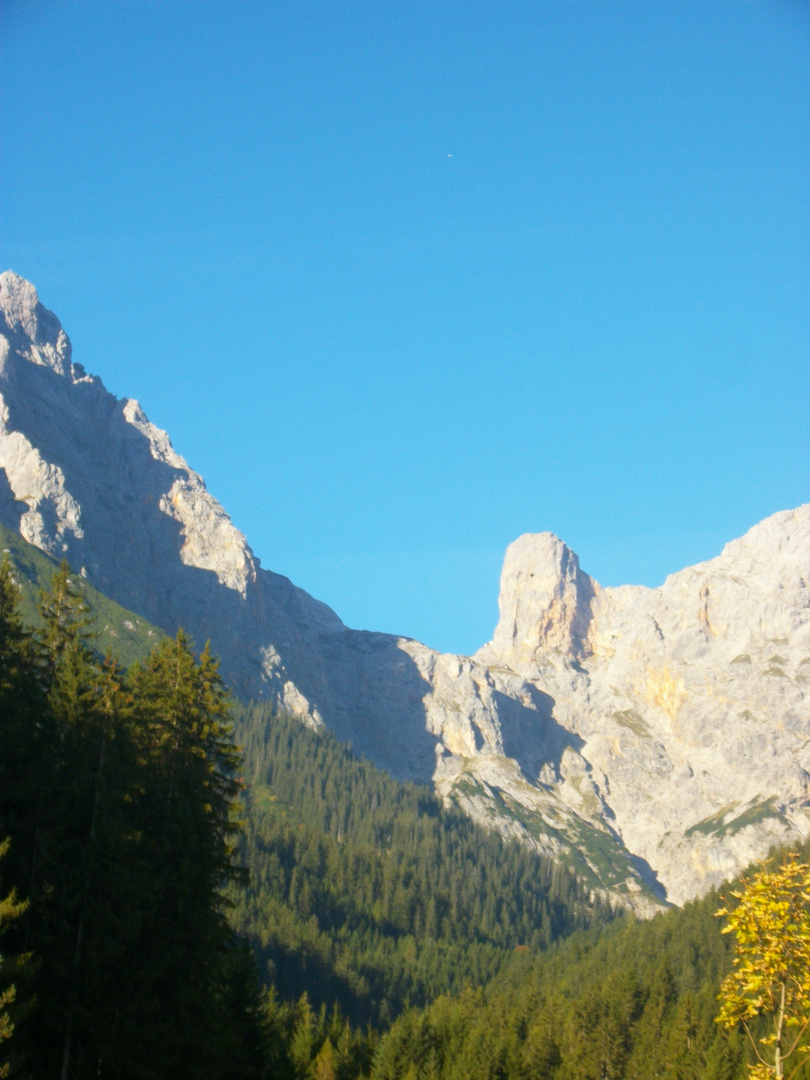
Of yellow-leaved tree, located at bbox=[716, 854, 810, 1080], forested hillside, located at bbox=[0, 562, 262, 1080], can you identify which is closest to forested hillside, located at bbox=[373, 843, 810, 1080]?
forested hillside, located at bbox=[0, 562, 262, 1080]

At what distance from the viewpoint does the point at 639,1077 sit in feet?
306

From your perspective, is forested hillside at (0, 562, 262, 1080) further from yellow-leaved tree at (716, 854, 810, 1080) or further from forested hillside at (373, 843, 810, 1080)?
forested hillside at (373, 843, 810, 1080)

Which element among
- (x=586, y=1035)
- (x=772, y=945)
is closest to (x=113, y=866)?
(x=772, y=945)

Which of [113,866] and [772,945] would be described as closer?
[772,945]

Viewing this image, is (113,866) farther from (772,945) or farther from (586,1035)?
(586,1035)

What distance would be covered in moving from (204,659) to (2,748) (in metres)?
14.8

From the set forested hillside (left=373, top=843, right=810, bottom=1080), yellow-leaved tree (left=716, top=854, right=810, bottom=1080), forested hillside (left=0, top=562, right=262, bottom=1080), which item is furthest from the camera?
forested hillside (left=373, top=843, right=810, bottom=1080)

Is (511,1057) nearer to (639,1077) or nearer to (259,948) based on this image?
→ (639,1077)

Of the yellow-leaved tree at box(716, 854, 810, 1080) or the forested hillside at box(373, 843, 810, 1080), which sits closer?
the yellow-leaved tree at box(716, 854, 810, 1080)

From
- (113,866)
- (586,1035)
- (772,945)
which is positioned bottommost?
(586,1035)

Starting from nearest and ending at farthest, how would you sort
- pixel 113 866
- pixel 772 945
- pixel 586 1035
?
pixel 772 945 → pixel 113 866 → pixel 586 1035

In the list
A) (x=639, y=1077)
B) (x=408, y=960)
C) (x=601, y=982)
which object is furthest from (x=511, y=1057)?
(x=408, y=960)

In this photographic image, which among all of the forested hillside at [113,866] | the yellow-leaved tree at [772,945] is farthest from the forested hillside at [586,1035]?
the yellow-leaved tree at [772,945]

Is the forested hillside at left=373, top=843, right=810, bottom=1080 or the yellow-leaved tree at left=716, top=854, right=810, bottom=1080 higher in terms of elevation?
the yellow-leaved tree at left=716, top=854, right=810, bottom=1080
